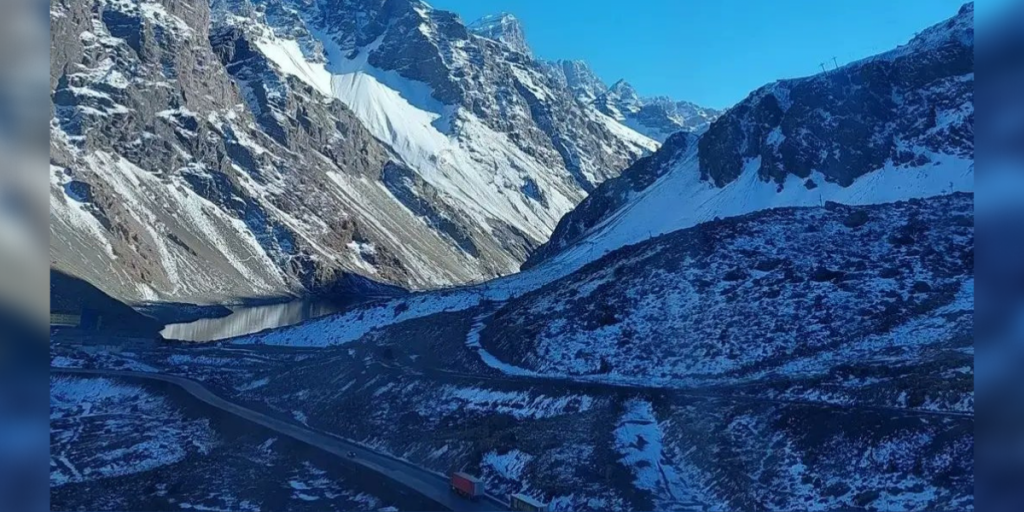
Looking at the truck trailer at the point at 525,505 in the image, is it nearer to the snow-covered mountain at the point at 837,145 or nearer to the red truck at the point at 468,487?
the red truck at the point at 468,487

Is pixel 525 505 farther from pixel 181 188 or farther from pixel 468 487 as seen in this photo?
pixel 181 188

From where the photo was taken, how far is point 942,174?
64.9 m

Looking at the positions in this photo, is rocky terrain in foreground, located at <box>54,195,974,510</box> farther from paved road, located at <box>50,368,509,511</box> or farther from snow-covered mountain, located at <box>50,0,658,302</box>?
snow-covered mountain, located at <box>50,0,658,302</box>

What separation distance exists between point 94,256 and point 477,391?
318 feet

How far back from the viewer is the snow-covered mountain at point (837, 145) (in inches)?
2653

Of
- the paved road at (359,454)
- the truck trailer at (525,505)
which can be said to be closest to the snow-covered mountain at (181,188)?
the paved road at (359,454)

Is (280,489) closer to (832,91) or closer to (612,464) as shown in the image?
(612,464)

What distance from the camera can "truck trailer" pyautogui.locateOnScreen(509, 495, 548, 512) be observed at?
22750 mm

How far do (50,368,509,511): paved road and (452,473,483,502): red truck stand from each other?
21 cm

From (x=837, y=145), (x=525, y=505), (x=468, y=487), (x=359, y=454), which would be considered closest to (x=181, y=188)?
(x=837, y=145)

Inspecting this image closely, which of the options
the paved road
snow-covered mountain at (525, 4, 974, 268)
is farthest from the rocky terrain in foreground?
snow-covered mountain at (525, 4, 974, 268)

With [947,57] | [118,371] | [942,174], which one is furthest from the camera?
[947,57]
